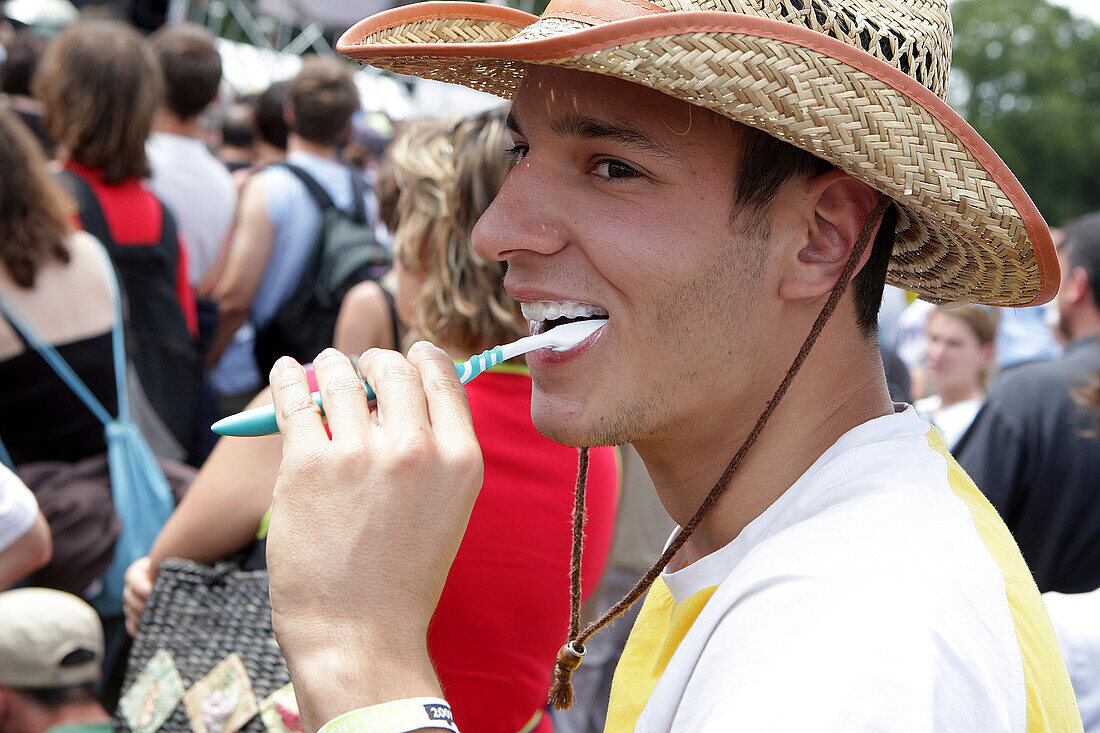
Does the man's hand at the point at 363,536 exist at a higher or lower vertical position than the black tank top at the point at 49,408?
higher

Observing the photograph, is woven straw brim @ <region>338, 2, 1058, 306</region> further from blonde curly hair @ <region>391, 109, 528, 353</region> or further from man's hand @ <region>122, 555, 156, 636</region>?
man's hand @ <region>122, 555, 156, 636</region>

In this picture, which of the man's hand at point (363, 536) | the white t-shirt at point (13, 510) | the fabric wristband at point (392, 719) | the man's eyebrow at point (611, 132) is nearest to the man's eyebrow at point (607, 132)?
the man's eyebrow at point (611, 132)

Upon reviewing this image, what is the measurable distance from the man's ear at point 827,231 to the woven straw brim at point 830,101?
6cm

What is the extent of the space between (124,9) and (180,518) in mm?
14078

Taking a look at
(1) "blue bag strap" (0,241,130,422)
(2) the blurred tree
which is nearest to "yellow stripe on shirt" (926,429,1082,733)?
(1) "blue bag strap" (0,241,130,422)

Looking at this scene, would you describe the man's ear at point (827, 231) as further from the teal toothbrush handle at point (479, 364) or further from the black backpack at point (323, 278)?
the black backpack at point (323, 278)

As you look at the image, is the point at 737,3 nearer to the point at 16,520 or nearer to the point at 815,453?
the point at 815,453

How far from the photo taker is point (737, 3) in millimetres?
1276

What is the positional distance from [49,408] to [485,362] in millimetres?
2180

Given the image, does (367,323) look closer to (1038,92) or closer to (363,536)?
(363,536)

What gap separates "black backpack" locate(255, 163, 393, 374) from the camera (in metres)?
4.63

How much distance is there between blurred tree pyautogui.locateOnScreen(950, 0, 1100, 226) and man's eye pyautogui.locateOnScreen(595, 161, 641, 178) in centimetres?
4938

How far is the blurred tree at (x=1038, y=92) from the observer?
5028 cm

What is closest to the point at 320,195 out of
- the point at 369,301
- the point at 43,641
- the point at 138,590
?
the point at 369,301
